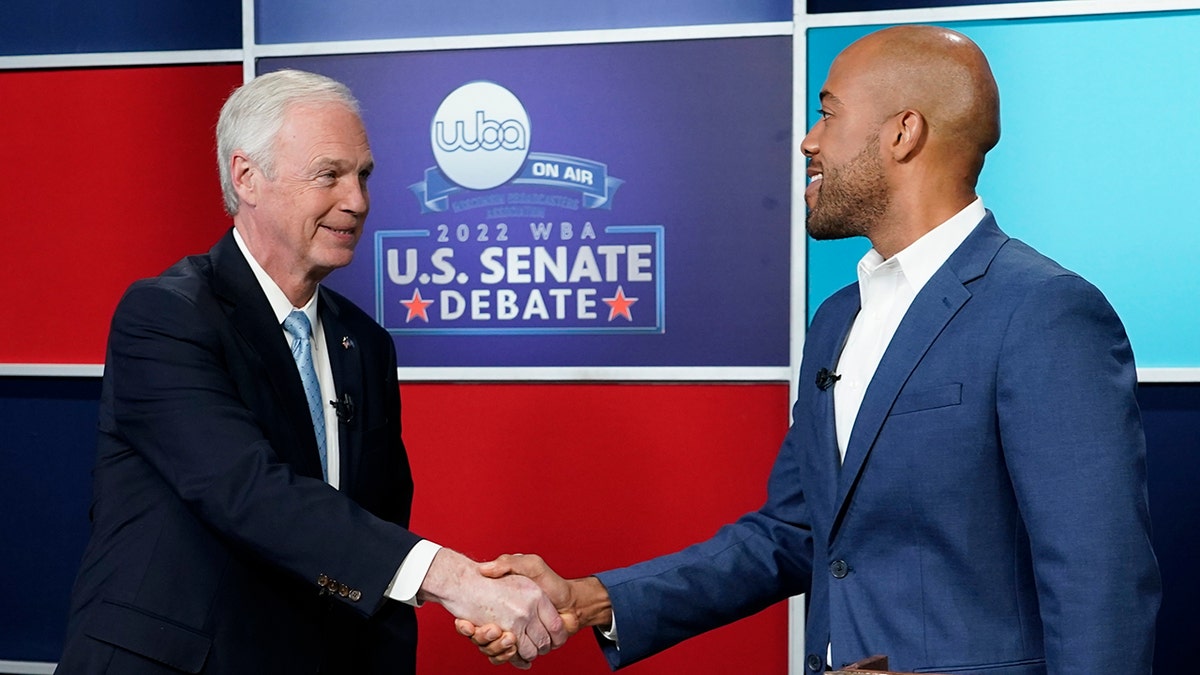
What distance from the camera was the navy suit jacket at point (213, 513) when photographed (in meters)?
2.02

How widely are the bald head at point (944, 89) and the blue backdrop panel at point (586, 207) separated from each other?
1.03 metres

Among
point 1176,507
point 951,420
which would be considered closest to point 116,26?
point 951,420

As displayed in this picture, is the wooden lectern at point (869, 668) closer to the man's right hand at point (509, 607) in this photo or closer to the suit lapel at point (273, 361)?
the man's right hand at point (509, 607)

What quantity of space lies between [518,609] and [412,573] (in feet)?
0.90

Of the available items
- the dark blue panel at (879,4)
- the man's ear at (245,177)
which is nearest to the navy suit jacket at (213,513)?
the man's ear at (245,177)

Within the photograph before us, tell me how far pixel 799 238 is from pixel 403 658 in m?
1.37

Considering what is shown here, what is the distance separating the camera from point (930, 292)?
1.94 metres

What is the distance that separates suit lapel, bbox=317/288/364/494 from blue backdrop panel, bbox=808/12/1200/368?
1.54m

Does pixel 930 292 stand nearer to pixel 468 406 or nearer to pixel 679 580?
pixel 679 580

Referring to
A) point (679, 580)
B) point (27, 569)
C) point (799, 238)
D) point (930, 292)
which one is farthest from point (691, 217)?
point (27, 569)

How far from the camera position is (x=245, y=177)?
2.33 meters

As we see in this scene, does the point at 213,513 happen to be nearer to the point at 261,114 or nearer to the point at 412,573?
the point at 412,573

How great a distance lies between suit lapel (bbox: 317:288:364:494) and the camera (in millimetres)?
2293

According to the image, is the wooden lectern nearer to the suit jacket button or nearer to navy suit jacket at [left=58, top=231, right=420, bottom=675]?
the suit jacket button
